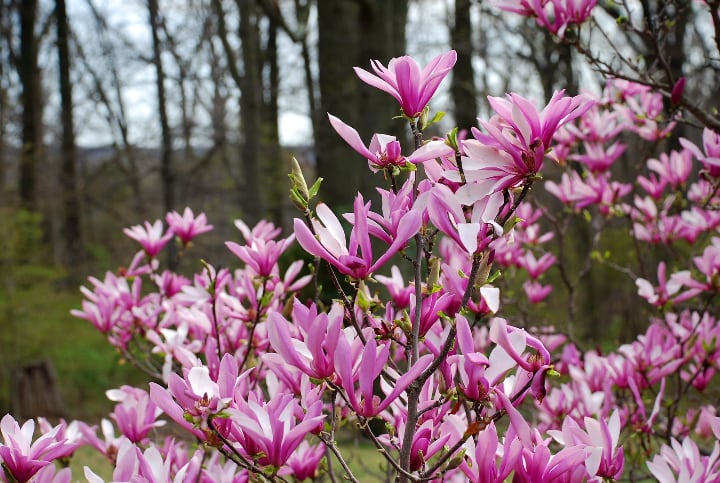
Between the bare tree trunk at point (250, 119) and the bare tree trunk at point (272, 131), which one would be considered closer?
the bare tree trunk at point (250, 119)

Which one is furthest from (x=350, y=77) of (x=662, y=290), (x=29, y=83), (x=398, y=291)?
(x=29, y=83)

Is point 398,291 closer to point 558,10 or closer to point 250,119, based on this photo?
point 558,10

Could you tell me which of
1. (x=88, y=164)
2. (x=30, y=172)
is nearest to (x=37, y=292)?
(x=30, y=172)

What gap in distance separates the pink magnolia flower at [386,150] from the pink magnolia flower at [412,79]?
64 millimetres

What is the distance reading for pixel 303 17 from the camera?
1015 centimetres

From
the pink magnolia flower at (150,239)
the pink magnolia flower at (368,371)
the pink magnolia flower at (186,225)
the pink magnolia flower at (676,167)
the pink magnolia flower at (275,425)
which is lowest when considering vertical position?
the pink magnolia flower at (275,425)

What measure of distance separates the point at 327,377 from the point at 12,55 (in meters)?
18.6

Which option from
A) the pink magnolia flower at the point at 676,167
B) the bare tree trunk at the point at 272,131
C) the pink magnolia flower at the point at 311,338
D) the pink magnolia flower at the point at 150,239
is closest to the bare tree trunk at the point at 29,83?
the bare tree trunk at the point at 272,131

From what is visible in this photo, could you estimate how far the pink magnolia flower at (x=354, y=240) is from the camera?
A: 1044mm

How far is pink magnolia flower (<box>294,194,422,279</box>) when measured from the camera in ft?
3.43

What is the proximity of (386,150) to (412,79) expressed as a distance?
0.12 meters

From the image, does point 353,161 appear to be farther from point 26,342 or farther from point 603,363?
point 26,342

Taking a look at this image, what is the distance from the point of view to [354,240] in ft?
3.53

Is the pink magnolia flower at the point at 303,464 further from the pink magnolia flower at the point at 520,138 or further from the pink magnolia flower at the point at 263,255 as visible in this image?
the pink magnolia flower at the point at 520,138
